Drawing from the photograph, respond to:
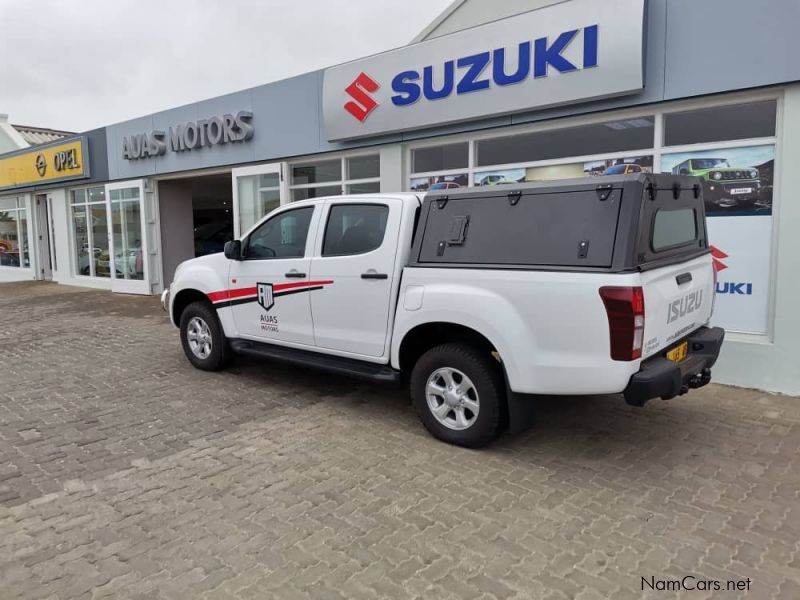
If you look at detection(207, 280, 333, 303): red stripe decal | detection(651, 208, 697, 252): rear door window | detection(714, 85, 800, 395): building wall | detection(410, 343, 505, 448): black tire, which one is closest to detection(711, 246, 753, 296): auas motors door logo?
detection(714, 85, 800, 395): building wall

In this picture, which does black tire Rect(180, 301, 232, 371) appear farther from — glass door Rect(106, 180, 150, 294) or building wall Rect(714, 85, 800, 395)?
glass door Rect(106, 180, 150, 294)

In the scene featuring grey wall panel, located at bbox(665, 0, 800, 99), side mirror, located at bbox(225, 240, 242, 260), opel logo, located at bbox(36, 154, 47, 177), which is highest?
opel logo, located at bbox(36, 154, 47, 177)

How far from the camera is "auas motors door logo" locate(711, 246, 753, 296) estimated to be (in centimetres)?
582

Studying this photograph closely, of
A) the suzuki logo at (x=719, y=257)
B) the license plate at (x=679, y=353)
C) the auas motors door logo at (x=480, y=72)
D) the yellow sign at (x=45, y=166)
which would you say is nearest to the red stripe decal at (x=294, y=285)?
the license plate at (x=679, y=353)

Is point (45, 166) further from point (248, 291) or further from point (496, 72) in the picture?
point (496, 72)

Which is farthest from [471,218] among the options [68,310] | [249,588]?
[68,310]

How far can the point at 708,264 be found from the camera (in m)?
4.53

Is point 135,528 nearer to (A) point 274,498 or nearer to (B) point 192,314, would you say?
(A) point 274,498

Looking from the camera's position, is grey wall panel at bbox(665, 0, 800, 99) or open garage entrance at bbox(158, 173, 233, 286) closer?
grey wall panel at bbox(665, 0, 800, 99)

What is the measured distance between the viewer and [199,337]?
6402 mm

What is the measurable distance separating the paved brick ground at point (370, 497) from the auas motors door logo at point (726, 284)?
99 centimetres

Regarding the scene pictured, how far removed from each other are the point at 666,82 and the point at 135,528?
5.95m

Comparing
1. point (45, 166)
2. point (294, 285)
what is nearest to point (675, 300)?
point (294, 285)

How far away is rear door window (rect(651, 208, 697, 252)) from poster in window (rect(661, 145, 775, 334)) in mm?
1661
